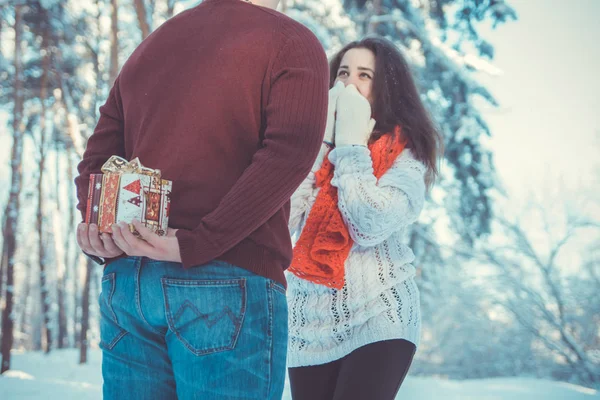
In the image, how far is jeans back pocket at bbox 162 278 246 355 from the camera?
1162 mm

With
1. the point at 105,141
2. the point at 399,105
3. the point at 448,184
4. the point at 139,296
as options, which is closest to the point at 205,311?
the point at 139,296

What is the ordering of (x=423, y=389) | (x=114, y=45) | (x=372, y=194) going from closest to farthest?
(x=372, y=194) → (x=423, y=389) → (x=114, y=45)

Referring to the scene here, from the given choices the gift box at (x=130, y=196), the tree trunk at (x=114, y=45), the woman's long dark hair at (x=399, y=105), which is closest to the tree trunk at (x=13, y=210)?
the tree trunk at (x=114, y=45)

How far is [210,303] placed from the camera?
3.85 feet

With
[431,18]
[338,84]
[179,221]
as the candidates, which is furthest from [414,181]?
[431,18]

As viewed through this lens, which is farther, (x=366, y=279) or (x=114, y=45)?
(x=114, y=45)

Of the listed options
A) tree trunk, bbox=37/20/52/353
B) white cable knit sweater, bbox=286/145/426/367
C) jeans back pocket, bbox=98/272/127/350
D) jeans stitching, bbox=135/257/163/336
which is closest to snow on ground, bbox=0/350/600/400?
white cable knit sweater, bbox=286/145/426/367

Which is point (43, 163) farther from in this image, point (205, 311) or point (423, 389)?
point (205, 311)

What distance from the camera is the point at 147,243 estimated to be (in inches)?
46.9

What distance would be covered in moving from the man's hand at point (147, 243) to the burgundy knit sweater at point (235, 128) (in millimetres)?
25

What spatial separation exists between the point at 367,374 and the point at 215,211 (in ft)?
3.36

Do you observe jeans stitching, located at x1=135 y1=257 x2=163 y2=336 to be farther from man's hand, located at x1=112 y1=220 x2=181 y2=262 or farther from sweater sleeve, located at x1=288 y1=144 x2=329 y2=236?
sweater sleeve, located at x1=288 y1=144 x2=329 y2=236

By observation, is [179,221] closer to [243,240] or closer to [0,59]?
[243,240]

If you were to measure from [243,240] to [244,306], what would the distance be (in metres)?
0.15
